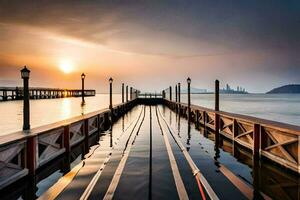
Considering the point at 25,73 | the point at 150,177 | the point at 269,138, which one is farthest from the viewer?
the point at 25,73

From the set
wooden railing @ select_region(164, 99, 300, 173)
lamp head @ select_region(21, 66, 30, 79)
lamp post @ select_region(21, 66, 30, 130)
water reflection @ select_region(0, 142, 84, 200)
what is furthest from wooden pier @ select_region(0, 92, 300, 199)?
A: lamp head @ select_region(21, 66, 30, 79)

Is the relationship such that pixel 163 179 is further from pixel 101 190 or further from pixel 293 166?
pixel 293 166

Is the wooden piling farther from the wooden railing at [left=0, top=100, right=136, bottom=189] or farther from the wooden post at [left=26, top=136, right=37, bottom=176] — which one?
the wooden post at [left=26, top=136, right=37, bottom=176]

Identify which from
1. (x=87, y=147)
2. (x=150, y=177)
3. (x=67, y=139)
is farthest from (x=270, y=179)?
(x=87, y=147)

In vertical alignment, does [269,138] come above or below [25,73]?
below

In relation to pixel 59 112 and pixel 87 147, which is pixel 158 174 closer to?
pixel 87 147

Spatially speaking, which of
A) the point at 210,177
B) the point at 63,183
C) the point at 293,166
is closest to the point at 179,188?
the point at 210,177

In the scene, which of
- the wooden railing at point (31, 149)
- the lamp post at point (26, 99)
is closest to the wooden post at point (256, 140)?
the wooden railing at point (31, 149)

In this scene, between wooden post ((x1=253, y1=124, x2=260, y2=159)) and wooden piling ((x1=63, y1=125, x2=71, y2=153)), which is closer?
wooden post ((x1=253, y1=124, x2=260, y2=159))

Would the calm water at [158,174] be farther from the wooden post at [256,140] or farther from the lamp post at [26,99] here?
the lamp post at [26,99]

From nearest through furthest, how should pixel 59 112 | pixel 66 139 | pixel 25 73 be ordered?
pixel 25 73 < pixel 66 139 < pixel 59 112

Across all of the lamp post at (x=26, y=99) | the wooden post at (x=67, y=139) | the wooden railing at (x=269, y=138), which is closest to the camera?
the wooden railing at (x=269, y=138)

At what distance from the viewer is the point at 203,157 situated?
12156 millimetres

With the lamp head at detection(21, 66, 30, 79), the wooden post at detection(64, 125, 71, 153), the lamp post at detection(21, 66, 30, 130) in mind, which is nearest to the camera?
the lamp post at detection(21, 66, 30, 130)
